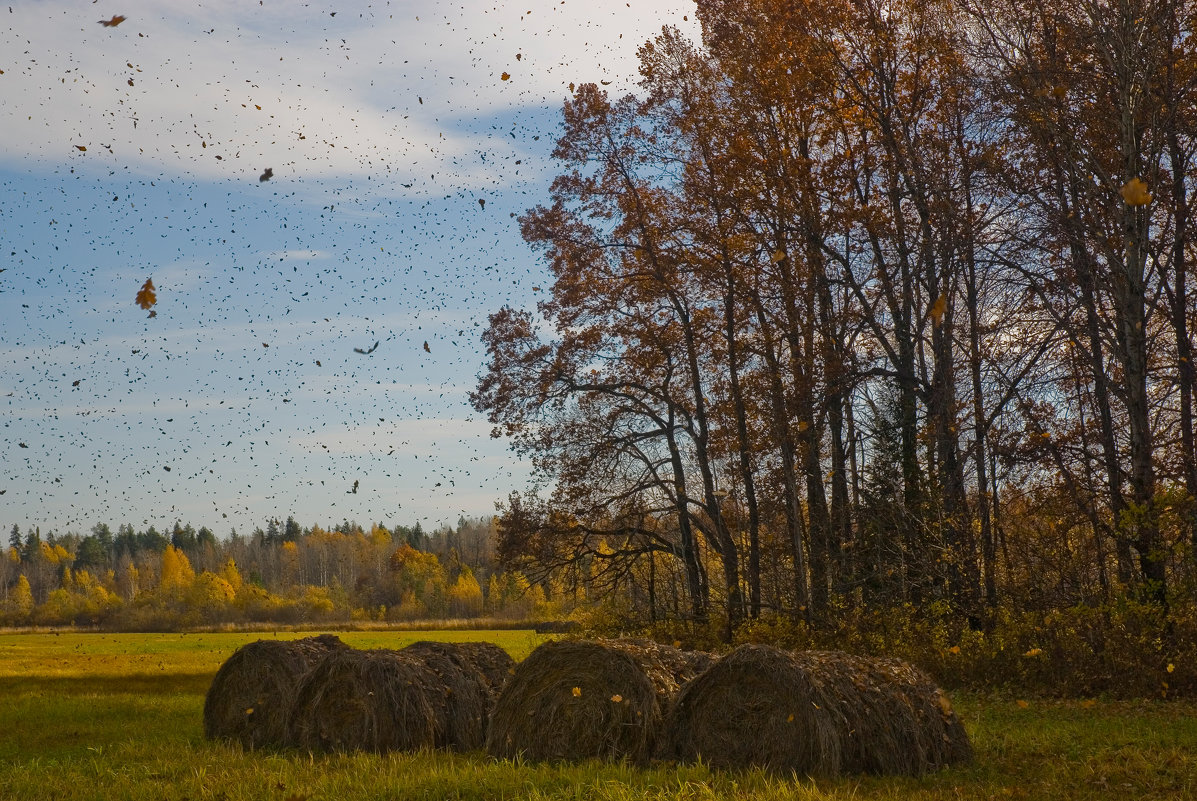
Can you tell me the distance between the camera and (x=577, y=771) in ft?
27.4

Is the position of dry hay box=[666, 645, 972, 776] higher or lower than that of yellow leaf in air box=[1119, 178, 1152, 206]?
lower

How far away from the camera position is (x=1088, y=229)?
51.0ft

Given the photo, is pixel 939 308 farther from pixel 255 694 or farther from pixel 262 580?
pixel 262 580

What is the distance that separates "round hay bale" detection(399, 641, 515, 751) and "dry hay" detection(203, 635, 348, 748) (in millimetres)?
1254

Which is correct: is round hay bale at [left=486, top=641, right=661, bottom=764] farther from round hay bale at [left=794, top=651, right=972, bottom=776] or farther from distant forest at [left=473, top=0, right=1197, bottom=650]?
distant forest at [left=473, top=0, right=1197, bottom=650]

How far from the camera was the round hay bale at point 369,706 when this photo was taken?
10.7 meters

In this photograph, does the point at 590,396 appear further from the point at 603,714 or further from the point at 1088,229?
the point at 603,714

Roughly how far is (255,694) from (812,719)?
6.89 m

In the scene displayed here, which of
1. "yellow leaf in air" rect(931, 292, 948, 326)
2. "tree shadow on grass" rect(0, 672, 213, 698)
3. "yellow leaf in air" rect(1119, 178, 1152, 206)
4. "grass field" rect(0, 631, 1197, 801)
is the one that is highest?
"yellow leaf in air" rect(1119, 178, 1152, 206)

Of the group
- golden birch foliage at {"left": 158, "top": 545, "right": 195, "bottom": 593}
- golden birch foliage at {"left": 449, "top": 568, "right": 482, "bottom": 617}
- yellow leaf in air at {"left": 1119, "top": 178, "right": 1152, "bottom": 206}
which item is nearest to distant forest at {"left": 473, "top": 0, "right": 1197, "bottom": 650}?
yellow leaf in air at {"left": 1119, "top": 178, "right": 1152, "bottom": 206}

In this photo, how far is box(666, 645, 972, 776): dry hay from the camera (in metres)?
8.59

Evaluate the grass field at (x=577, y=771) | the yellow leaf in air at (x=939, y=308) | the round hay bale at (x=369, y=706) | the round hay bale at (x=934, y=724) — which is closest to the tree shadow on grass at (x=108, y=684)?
the grass field at (x=577, y=771)

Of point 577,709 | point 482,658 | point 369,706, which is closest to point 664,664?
point 577,709

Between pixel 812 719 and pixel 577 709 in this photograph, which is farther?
pixel 577 709
